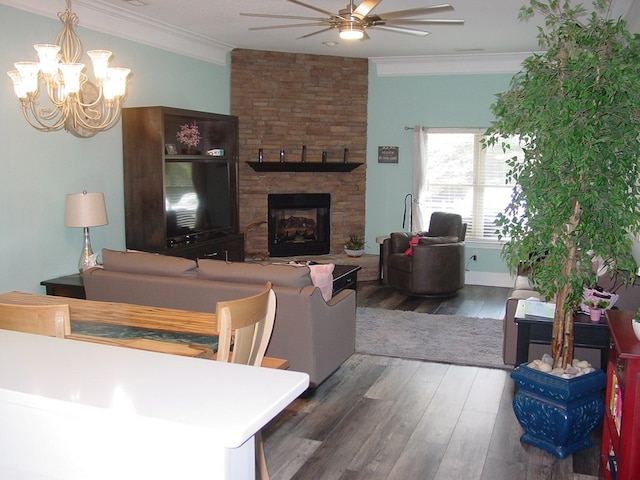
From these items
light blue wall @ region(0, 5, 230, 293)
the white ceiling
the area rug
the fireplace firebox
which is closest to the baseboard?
the fireplace firebox

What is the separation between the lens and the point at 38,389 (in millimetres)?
1423

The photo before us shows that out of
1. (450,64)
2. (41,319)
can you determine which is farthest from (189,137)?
(41,319)

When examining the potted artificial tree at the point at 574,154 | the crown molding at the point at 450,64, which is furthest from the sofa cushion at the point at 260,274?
the crown molding at the point at 450,64

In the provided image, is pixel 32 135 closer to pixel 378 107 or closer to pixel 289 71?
pixel 289 71

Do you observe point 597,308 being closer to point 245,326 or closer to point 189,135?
point 245,326

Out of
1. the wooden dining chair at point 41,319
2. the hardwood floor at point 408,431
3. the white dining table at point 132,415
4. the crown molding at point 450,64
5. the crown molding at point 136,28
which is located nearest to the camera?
the white dining table at point 132,415

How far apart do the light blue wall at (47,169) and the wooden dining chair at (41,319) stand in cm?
320

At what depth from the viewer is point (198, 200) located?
23.4 feet

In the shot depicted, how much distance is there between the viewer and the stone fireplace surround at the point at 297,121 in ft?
27.2

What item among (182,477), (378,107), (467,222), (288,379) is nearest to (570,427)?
(288,379)

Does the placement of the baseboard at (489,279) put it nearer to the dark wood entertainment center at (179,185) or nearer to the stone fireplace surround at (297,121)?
the stone fireplace surround at (297,121)

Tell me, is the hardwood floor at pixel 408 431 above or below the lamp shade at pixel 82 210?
below

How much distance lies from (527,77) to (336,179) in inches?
215

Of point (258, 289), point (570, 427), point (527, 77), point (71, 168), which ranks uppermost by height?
point (527, 77)
